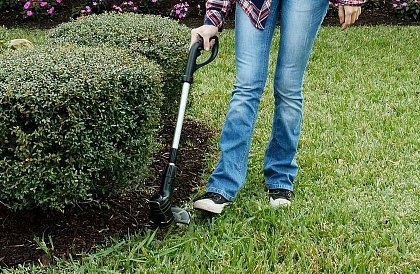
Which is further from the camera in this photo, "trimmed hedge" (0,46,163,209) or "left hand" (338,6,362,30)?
"left hand" (338,6,362,30)

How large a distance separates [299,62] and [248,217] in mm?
837

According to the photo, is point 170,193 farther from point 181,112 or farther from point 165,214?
point 181,112

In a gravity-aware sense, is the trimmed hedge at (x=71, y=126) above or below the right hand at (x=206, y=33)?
below

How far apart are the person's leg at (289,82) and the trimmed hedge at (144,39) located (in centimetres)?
105

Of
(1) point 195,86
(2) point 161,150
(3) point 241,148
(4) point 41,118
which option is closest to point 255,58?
(3) point 241,148

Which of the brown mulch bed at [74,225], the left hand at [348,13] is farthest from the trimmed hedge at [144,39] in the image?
the left hand at [348,13]

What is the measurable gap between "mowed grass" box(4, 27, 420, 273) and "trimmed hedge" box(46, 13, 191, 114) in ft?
1.80

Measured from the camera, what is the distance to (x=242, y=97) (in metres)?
3.29

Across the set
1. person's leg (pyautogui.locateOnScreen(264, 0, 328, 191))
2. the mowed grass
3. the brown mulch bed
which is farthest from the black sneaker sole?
person's leg (pyautogui.locateOnScreen(264, 0, 328, 191))

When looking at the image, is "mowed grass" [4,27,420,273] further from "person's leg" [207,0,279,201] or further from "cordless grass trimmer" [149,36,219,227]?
"person's leg" [207,0,279,201]

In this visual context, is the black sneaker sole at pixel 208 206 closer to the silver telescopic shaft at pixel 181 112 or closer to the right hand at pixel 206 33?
the silver telescopic shaft at pixel 181 112

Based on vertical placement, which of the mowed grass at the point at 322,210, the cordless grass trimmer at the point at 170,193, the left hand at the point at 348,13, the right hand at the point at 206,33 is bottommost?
the mowed grass at the point at 322,210

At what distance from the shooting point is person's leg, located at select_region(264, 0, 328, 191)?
3244 millimetres

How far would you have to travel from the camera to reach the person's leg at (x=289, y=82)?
324 cm
